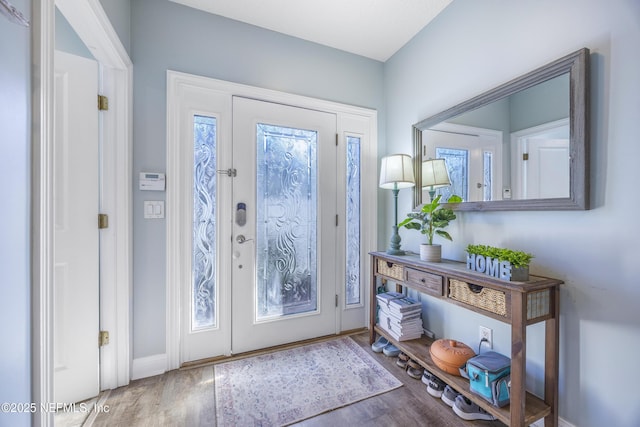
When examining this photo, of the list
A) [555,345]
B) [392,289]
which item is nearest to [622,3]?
[555,345]

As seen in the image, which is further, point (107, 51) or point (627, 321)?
point (107, 51)

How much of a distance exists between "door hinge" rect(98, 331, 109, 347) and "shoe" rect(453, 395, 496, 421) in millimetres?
2169

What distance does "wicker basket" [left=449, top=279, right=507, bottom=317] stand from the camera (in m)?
1.29

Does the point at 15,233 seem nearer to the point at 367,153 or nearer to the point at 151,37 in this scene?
the point at 151,37

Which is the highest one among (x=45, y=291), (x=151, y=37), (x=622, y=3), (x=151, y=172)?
(x=151, y=37)

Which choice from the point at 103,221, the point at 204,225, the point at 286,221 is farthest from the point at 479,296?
the point at 103,221

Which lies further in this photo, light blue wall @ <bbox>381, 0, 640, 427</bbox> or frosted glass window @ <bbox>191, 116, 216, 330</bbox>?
frosted glass window @ <bbox>191, 116, 216, 330</bbox>

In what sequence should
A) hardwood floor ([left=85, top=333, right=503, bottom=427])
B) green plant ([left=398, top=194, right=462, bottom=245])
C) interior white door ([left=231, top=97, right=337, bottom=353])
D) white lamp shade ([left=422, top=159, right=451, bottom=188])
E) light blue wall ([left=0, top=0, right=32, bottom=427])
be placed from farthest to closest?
interior white door ([left=231, top=97, right=337, bottom=353]), white lamp shade ([left=422, top=159, right=451, bottom=188]), green plant ([left=398, top=194, right=462, bottom=245]), hardwood floor ([left=85, top=333, right=503, bottom=427]), light blue wall ([left=0, top=0, right=32, bottom=427])

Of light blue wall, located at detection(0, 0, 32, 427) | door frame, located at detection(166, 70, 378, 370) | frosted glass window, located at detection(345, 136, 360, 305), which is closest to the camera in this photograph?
light blue wall, located at detection(0, 0, 32, 427)

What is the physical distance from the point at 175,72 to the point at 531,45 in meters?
2.27

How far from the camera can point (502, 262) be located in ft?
4.25

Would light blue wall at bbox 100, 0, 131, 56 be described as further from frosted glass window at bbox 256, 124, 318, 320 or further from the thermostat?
frosted glass window at bbox 256, 124, 318, 320

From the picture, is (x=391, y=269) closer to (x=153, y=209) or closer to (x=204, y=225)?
(x=204, y=225)

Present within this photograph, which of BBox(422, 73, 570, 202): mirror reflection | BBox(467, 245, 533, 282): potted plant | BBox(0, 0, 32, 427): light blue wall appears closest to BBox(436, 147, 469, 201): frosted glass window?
BBox(422, 73, 570, 202): mirror reflection
